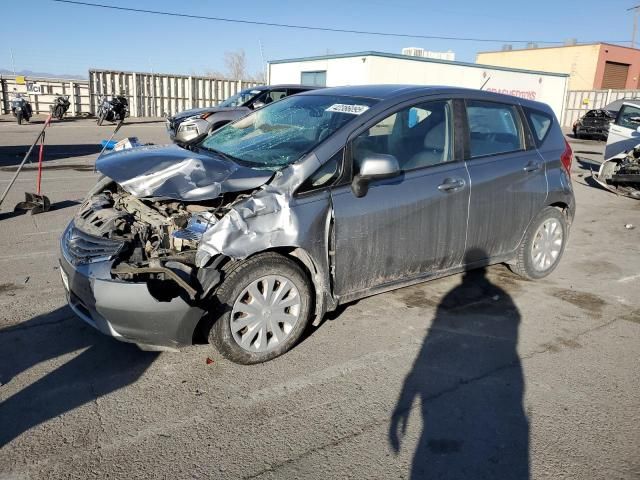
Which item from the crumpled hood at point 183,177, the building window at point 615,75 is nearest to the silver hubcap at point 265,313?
the crumpled hood at point 183,177

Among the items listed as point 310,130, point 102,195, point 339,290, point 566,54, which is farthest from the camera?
point 566,54

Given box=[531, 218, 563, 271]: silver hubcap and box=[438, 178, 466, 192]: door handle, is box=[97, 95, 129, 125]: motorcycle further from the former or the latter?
box=[438, 178, 466, 192]: door handle

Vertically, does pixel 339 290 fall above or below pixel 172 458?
above

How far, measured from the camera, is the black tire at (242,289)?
11.2ft

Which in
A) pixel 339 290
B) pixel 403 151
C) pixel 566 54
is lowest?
pixel 339 290

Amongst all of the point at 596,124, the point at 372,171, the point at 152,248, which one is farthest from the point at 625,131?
A: the point at 596,124

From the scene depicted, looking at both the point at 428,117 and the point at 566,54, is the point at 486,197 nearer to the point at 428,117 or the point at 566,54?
the point at 428,117

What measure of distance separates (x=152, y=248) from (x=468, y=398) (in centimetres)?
225

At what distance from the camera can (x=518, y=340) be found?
421 centimetres

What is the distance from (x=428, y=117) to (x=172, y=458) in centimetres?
313

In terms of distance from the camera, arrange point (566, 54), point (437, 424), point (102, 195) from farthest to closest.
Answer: point (566, 54) → point (102, 195) → point (437, 424)

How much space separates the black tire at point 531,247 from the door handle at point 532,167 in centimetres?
45

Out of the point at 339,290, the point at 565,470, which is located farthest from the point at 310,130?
the point at 565,470

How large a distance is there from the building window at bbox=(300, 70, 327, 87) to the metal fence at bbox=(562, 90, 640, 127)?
17232 mm
